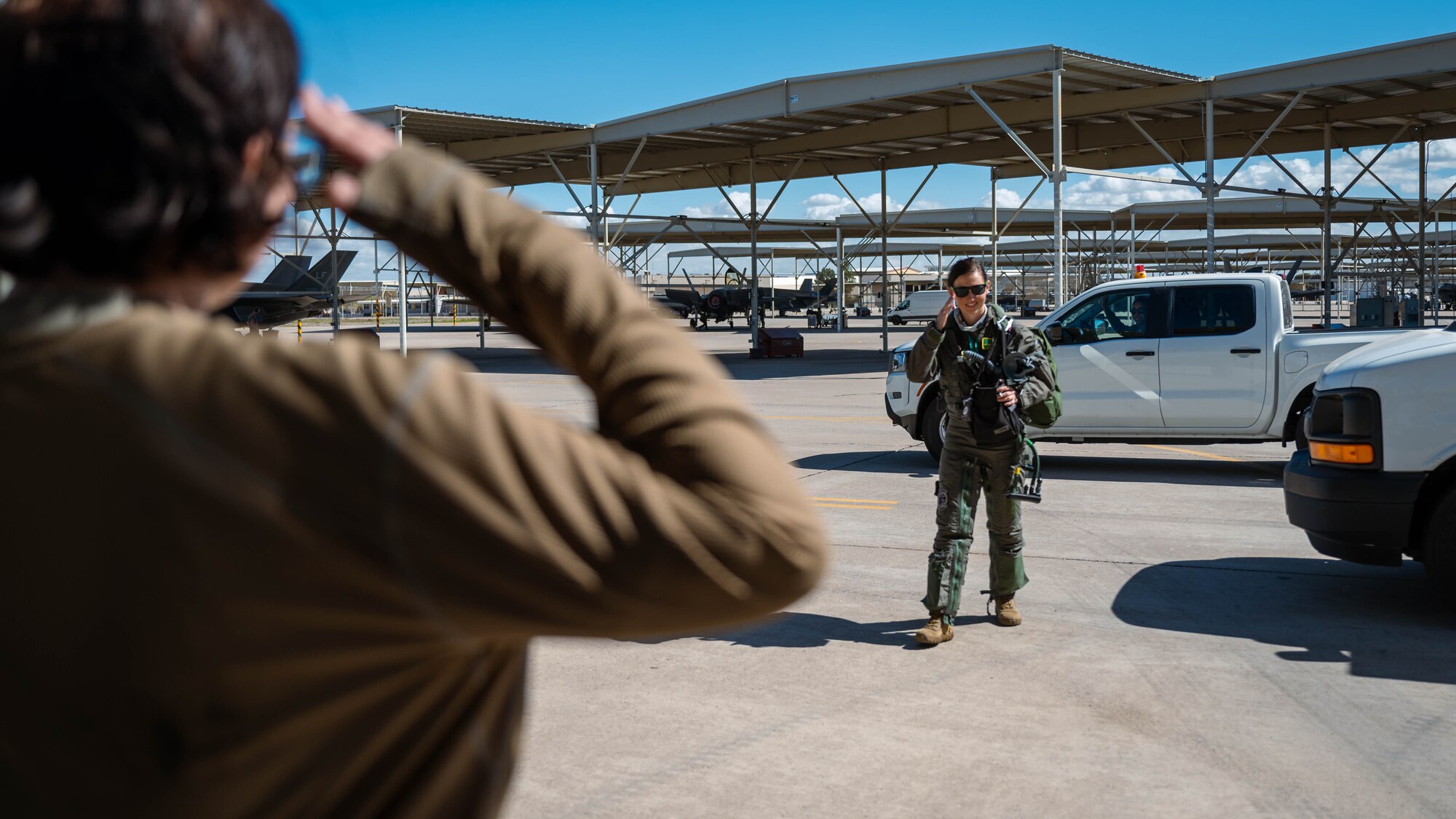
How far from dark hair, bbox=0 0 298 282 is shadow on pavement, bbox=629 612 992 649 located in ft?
16.7

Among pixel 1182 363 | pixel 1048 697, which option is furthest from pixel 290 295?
pixel 1048 697

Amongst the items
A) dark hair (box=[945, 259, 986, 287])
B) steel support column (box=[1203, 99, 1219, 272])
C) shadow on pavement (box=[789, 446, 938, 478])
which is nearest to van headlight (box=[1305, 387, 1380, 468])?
dark hair (box=[945, 259, 986, 287])

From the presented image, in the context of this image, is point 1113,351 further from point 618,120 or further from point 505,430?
point 618,120

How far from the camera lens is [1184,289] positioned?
39.8 feet

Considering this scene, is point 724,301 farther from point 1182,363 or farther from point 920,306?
point 1182,363

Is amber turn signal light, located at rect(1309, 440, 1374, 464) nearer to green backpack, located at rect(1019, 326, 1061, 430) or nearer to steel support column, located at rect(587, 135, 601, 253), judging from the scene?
green backpack, located at rect(1019, 326, 1061, 430)

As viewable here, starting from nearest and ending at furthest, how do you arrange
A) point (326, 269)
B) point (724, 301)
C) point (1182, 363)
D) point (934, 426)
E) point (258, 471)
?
point (258, 471) < point (1182, 363) < point (934, 426) < point (326, 269) < point (724, 301)

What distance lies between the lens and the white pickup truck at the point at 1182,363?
11570 millimetres

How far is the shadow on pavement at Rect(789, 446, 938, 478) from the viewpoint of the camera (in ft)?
39.9

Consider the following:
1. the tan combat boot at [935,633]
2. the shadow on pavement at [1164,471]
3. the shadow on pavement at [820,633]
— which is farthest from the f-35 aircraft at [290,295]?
the tan combat boot at [935,633]

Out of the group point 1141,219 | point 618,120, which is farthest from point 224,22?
point 1141,219

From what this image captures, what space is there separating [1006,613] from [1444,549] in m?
2.30

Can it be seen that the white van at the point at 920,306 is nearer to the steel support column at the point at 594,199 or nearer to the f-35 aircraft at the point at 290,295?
the f-35 aircraft at the point at 290,295

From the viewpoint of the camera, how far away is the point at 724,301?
213 ft
